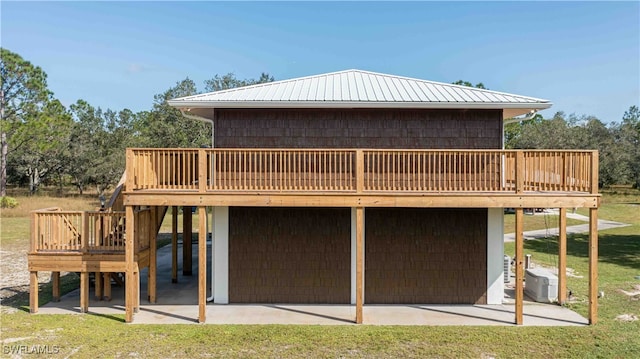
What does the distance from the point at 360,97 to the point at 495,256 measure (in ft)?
17.9

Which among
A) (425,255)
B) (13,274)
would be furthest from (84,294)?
(425,255)

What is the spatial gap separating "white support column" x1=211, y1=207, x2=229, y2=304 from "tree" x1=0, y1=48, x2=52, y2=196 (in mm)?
32770

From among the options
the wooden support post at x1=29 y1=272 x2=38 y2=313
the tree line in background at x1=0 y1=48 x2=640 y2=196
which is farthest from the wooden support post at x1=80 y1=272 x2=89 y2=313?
the tree line in background at x1=0 y1=48 x2=640 y2=196

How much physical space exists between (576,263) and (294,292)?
12.2 metres

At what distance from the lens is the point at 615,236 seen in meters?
23.1

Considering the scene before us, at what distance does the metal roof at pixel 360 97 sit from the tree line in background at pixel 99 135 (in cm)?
2305

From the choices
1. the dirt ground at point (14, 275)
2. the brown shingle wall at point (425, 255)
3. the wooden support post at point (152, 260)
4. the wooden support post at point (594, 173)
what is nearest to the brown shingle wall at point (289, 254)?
the brown shingle wall at point (425, 255)

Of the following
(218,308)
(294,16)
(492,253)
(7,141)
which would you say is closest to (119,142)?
(7,141)

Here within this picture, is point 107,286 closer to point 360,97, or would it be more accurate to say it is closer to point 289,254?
point 289,254

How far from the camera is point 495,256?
10.6m

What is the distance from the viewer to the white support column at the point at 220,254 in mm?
10758

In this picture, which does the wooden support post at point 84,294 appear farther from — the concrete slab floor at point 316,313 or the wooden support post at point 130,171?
the wooden support post at point 130,171

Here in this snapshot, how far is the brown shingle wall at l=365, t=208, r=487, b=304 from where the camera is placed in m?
10.7

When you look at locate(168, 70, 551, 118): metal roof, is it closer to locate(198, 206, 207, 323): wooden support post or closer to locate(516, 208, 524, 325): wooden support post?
locate(516, 208, 524, 325): wooden support post
